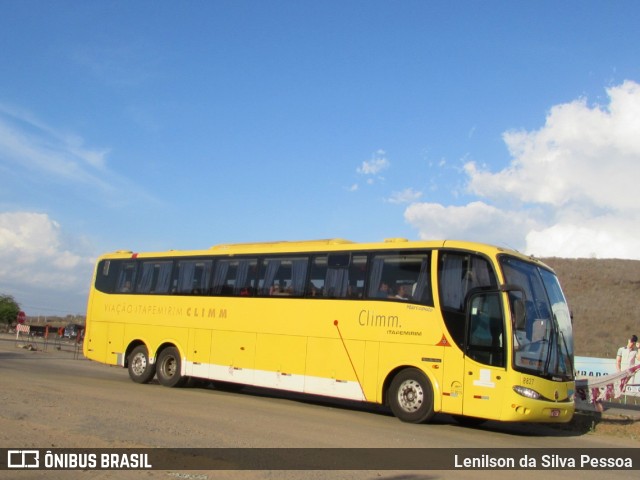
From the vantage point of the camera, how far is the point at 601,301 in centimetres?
5719

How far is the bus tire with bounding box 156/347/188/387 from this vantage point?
17.8 m

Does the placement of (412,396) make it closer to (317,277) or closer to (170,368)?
(317,277)

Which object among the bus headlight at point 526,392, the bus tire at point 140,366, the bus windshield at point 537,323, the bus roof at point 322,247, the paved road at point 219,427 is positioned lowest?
the paved road at point 219,427

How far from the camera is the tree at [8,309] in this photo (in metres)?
65.1

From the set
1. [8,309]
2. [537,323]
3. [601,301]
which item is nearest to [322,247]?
[537,323]

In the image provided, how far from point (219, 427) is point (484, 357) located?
16.1ft

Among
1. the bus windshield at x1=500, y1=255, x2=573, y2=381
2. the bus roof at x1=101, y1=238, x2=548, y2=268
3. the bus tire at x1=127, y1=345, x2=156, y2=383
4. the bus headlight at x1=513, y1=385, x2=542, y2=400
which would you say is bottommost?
the bus tire at x1=127, y1=345, x2=156, y2=383

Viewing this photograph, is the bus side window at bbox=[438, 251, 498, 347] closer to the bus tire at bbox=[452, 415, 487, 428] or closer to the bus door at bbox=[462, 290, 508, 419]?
the bus door at bbox=[462, 290, 508, 419]

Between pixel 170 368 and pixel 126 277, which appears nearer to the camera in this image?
pixel 170 368

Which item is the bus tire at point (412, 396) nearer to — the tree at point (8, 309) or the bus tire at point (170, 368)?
the bus tire at point (170, 368)

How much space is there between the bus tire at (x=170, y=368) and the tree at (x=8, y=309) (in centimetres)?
5262

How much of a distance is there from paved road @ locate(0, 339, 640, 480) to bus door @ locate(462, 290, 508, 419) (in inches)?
24.2

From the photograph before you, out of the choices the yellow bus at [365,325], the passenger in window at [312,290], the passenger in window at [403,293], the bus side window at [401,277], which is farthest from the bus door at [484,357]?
the passenger in window at [312,290]

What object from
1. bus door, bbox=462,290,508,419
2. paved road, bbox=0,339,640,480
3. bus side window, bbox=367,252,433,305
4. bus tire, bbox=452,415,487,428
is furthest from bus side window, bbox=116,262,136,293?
bus door, bbox=462,290,508,419
